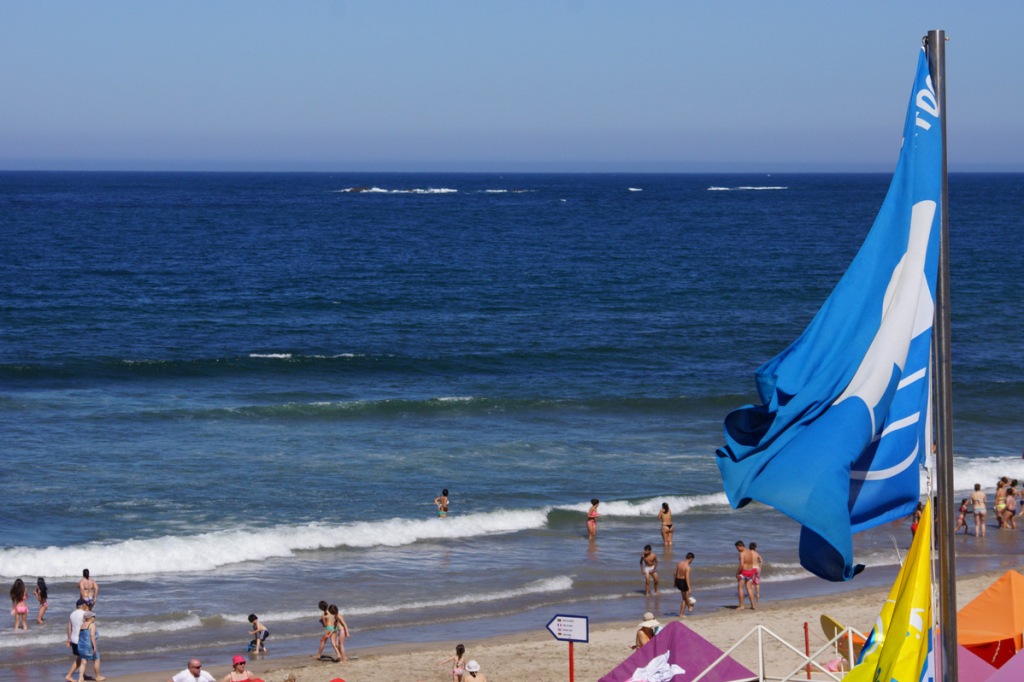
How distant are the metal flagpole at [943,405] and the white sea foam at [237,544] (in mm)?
17147

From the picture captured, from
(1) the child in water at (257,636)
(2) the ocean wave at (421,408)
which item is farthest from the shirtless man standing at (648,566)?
(2) the ocean wave at (421,408)

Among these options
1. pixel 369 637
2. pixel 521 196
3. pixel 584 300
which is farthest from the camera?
pixel 521 196

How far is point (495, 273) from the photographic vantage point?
66750mm

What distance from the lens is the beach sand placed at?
16.0 m

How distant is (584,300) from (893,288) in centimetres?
4960

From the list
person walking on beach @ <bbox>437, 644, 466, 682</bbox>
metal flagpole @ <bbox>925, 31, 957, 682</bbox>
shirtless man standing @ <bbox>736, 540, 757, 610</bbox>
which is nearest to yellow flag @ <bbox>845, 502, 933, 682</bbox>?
metal flagpole @ <bbox>925, 31, 957, 682</bbox>

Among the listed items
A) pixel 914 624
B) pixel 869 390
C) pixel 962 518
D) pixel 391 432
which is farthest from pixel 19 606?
pixel 962 518

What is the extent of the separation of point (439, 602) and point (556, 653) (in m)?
3.51

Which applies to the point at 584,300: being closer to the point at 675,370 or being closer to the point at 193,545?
the point at 675,370

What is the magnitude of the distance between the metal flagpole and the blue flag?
0.06 meters

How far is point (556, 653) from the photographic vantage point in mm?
16906

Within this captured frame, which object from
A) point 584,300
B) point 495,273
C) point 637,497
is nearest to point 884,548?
point 637,497

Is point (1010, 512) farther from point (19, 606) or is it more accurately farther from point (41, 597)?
point (19, 606)

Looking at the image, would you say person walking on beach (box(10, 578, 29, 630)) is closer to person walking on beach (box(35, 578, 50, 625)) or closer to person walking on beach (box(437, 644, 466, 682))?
person walking on beach (box(35, 578, 50, 625))
